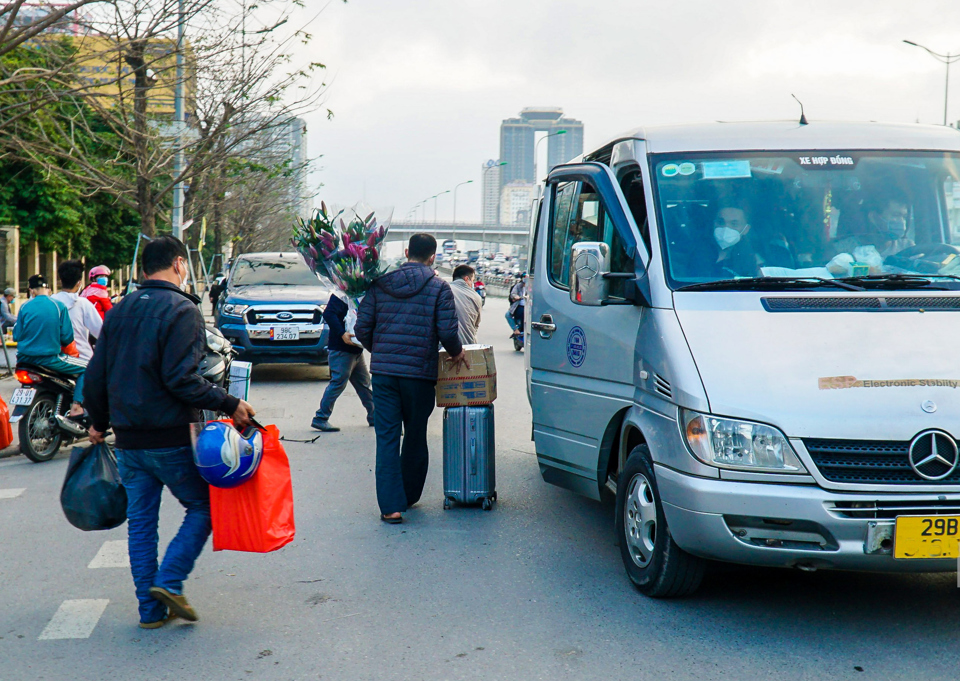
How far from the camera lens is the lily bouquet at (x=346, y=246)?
6340mm

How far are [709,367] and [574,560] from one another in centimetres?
167

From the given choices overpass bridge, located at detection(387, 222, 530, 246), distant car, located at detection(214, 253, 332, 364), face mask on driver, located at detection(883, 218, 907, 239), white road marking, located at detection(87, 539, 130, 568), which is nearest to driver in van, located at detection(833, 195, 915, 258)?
face mask on driver, located at detection(883, 218, 907, 239)

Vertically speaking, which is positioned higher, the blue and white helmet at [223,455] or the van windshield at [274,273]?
the van windshield at [274,273]

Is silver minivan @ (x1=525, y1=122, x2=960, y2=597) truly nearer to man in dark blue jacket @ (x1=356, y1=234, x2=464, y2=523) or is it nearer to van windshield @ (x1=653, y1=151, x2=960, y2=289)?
van windshield @ (x1=653, y1=151, x2=960, y2=289)

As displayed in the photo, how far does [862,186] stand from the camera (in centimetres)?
500

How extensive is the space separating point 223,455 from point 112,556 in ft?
5.84

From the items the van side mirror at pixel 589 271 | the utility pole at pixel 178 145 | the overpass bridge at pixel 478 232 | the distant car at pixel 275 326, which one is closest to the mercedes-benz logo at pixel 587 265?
the van side mirror at pixel 589 271

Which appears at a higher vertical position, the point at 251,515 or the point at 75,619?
the point at 251,515

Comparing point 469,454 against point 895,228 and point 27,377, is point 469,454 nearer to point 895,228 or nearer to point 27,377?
point 895,228

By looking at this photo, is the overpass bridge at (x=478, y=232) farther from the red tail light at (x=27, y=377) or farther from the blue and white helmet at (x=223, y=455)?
the blue and white helmet at (x=223, y=455)

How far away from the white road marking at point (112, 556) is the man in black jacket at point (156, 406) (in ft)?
3.54

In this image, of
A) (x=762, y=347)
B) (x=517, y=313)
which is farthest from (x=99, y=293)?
(x=517, y=313)

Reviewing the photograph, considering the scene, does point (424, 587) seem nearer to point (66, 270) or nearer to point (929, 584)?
point (929, 584)

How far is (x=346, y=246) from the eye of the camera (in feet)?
21.1
